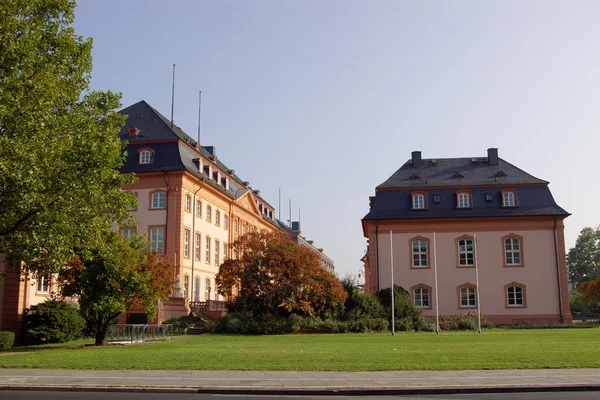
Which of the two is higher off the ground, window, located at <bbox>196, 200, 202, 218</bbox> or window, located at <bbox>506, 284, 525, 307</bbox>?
window, located at <bbox>196, 200, 202, 218</bbox>

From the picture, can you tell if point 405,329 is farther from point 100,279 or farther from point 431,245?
point 100,279

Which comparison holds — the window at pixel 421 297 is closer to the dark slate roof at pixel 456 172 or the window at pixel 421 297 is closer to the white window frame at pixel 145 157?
the dark slate roof at pixel 456 172

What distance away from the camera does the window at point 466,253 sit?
48438 millimetres

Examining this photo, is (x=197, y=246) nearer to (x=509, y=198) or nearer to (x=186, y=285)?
(x=186, y=285)

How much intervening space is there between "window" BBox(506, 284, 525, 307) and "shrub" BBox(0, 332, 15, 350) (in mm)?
35908

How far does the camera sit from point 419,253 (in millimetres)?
48938

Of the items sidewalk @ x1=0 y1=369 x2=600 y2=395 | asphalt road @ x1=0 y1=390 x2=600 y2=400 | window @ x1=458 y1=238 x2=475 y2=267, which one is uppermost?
window @ x1=458 y1=238 x2=475 y2=267

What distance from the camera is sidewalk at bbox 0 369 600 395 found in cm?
1272

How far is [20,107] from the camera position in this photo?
18.9m

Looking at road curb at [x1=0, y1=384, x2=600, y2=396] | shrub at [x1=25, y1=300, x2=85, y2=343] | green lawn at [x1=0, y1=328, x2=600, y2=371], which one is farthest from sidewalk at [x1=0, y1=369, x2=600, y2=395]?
shrub at [x1=25, y1=300, x2=85, y2=343]

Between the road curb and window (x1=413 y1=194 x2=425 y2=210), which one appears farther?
window (x1=413 y1=194 x2=425 y2=210)

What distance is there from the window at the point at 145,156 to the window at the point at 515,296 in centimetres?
3026

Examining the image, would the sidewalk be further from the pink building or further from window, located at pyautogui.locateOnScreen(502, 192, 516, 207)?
window, located at pyautogui.locateOnScreen(502, 192, 516, 207)

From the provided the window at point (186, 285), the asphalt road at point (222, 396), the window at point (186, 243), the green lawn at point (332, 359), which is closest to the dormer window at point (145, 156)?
the window at point (186, 243)
